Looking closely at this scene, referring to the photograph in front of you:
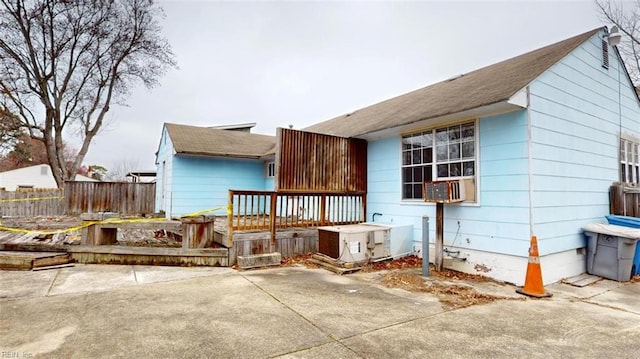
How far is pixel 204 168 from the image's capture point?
11102 millimetres

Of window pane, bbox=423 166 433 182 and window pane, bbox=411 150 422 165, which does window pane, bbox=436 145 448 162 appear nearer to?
window pane, bbox=423 166 433 182

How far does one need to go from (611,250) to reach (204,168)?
1113cm

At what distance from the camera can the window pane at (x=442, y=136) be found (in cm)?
602

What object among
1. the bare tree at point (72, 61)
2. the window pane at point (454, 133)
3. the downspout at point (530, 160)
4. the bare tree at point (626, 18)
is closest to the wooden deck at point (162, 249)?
the window pane at point (454, 133)

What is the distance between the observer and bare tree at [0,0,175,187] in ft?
48.4

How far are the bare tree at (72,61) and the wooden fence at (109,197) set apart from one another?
5000mm

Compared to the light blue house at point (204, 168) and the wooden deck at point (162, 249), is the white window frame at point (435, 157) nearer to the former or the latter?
the wooden deck at point (162, 249)

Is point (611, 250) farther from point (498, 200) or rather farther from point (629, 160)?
point (629, 160)

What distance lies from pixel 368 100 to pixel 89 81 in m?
16.2

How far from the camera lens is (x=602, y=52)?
251 inches

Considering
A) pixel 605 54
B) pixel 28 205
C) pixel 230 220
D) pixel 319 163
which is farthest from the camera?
pixel 28 205

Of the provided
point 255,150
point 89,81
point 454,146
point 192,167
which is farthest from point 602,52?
point 89,81

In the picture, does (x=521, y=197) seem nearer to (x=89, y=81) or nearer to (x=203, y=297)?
(x=203, y=297)

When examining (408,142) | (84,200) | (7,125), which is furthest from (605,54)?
(7,125)
